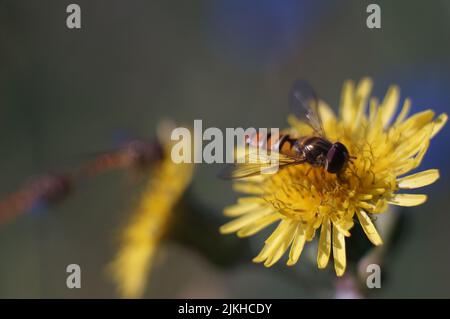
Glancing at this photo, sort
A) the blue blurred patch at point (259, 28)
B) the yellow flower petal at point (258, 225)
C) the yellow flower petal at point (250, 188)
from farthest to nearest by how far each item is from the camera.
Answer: the blue blurred patch at point (259, 28)
the yellow flower petal at point (250, 188)
the yellow flower petal at point (258, 225)

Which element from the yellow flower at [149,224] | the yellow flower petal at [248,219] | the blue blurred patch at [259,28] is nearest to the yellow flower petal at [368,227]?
the yellow flower petal at [248,219]

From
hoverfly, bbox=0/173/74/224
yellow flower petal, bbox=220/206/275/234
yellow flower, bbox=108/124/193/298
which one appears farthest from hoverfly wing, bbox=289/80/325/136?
hoverfly, bbox=0/173/74/224

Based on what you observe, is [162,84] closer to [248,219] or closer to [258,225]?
[248,219]

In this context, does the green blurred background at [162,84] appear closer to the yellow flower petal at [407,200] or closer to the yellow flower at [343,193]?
the yellow flower at [343,193]

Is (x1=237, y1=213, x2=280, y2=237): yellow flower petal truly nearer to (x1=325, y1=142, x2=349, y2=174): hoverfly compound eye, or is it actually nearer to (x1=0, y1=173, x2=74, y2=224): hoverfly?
(x1=325, y1=142, x2=349, y2=174): hoverfly compound eye
